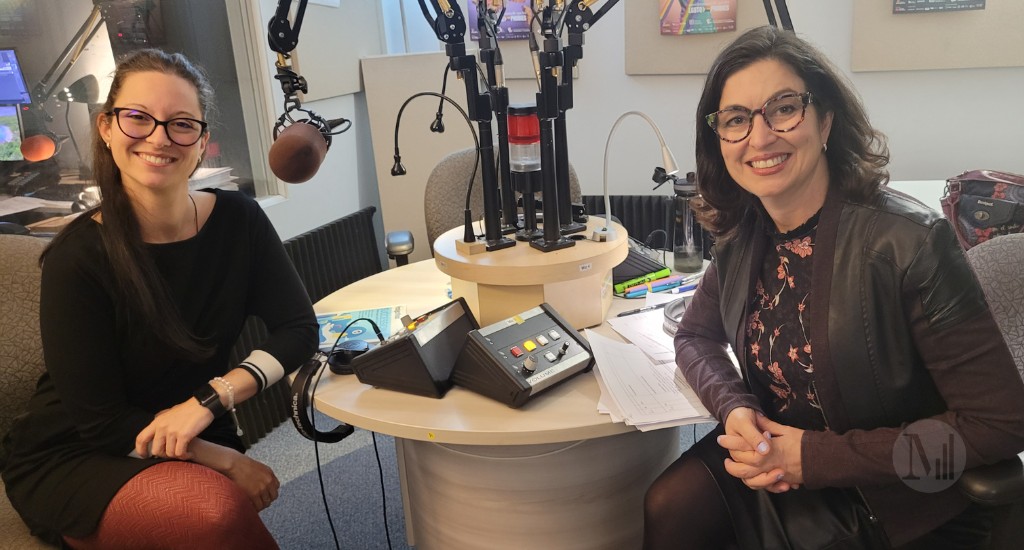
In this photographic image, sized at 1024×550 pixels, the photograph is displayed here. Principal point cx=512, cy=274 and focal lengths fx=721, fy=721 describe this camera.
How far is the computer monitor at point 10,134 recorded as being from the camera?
1882 mm

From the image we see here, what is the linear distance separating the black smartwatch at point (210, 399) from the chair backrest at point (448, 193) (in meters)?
1.20

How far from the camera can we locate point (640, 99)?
3.24 m

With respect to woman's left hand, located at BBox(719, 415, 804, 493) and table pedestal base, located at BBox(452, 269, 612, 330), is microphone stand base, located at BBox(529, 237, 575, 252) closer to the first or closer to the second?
table pedestal base, located at BBox(452, 269, 612, 330)

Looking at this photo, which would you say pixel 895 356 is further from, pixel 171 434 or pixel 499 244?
pixel 171 434

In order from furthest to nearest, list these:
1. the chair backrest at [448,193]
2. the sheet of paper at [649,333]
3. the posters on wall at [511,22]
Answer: the posters on wall at [511,22] < the chair backrest at [448,193] < the sheet of paper at [649,333]

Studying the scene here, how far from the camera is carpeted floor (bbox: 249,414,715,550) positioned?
2127mm

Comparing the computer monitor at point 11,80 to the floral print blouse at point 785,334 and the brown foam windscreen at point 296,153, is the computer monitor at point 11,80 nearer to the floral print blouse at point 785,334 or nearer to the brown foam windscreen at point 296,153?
the brown foam windscreen at point 296,153

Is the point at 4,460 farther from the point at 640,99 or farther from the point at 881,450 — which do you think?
the point at 640,99

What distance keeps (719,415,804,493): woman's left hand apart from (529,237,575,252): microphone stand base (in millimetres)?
565

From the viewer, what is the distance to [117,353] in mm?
1417

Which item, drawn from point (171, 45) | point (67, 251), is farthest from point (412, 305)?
point (171, 45)

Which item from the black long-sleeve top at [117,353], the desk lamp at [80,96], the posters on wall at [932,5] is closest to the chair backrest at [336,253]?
the desk lamp at [80,96]

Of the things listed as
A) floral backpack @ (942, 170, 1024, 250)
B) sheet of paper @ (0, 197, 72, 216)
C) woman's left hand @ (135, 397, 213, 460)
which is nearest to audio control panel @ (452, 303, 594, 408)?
woman's left hand @ (135, 397, 213, 460)

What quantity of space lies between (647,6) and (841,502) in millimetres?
2413
